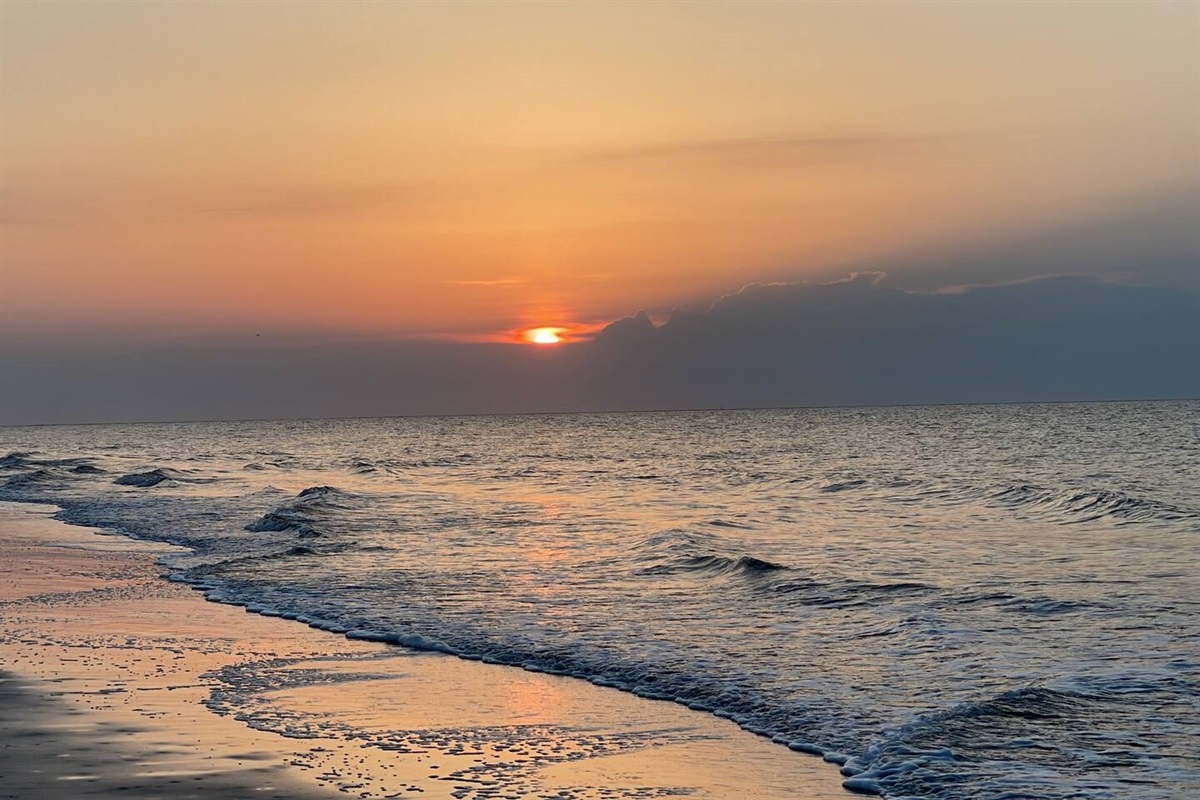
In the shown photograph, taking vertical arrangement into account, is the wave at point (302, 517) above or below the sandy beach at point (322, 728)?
below

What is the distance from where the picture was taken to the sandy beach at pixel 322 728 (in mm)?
9289

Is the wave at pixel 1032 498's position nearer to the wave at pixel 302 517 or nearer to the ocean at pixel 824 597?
the ocean at pixel 824 597

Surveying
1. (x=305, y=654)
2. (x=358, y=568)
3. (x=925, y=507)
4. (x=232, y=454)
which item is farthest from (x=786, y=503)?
(x=232, y=454)

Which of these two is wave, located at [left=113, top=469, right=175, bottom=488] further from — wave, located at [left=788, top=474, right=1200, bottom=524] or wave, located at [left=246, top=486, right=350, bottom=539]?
wave, located at [left=788, top=474, right=1200, bottom=524]

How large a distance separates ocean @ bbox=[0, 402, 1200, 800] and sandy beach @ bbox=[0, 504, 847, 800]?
81 centimetres

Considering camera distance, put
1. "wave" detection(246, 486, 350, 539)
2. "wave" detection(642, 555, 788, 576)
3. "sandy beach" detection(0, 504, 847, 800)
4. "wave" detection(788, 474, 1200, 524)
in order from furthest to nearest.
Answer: "wave" detection(246, 486, 350, 539)
"wave" detection(788, 474, 1200, 524)
"wave" detection(642, 555, 788, 576)
"sandy beach" detection(0, 504, 847, 800)

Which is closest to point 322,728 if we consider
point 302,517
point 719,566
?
point 719,566

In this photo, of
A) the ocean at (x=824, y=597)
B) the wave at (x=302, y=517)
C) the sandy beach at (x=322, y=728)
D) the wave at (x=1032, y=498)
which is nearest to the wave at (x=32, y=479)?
the ocean at (x=824, y=597)

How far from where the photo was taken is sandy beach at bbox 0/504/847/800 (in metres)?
9.29

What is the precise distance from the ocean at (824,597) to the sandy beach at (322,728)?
0.81 meters

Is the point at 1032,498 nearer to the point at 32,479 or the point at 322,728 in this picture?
the point at 322,728

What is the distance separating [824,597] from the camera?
1956 centimetres

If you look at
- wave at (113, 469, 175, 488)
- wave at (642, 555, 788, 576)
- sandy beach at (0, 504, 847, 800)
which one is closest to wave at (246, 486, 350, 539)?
wave at (642, 555, 788, 576)

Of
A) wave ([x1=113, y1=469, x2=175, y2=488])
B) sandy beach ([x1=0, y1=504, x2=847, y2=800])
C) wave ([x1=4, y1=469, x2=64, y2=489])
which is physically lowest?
wave ([x1=113, y1=469, x2=175, y2=488])
